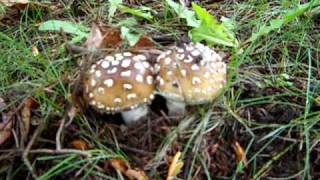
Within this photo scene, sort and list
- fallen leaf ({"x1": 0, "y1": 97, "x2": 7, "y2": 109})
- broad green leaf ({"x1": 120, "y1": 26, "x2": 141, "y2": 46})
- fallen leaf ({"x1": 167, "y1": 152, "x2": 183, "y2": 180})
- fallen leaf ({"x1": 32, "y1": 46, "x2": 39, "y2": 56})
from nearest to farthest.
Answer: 1. fallen leaf ({"x1": 167, "y1": 152, "x2": 183, "y2": 180})
2. fallen leaf ({"x1": 0, "y1": 97, "x2": 7, "y2": 109})
3. broad green leaf ({"x1": 120, "y1": 26, "x2": 141, "y2": 46})
4. fallen leaf ({"x1": 32, "y1": 46, "x2": 39, "y2": 56})

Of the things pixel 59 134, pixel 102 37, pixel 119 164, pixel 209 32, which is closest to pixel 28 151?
pixel 59 134

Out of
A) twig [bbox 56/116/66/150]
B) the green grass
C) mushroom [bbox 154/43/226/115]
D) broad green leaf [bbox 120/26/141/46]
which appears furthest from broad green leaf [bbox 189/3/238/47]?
twig [bbox 56/116/66/150]

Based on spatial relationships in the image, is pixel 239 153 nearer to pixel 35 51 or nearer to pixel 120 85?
pixel 120 85

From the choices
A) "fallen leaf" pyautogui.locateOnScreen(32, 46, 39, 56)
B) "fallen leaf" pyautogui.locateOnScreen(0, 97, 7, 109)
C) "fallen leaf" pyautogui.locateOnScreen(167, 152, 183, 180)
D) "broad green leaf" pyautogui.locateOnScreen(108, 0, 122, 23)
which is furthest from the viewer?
"broad green leaf" pyautogui.locateOnScreen(108, 0, 122, 23)

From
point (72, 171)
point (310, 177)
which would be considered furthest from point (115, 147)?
point (310, 177)

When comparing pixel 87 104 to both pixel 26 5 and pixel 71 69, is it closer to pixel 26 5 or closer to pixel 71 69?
pixel 71 69

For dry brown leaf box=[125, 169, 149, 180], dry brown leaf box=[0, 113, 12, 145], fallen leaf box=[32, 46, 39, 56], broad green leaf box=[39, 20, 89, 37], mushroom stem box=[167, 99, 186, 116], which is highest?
broad green leaf box=[39, 20, 89, 37]

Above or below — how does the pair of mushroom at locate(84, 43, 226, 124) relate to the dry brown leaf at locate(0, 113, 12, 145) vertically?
above

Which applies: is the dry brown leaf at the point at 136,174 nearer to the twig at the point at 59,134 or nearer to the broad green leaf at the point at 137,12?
the twig at the point at 59,134

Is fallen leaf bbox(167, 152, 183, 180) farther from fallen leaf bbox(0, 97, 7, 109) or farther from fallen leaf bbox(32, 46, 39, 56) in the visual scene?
fallen leaf bbox(32, 46, 39, 56)
